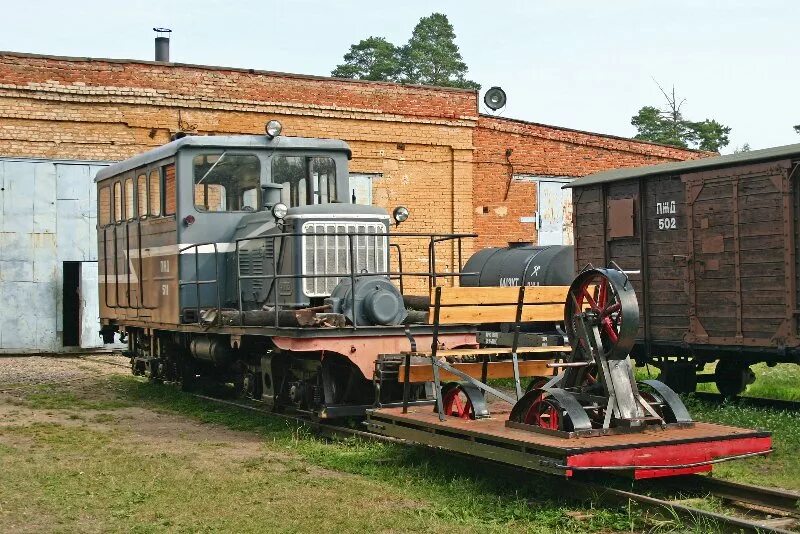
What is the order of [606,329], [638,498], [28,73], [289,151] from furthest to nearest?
1. [28,73]
2. [289,151]
3. [606,329]
4. [638,498]

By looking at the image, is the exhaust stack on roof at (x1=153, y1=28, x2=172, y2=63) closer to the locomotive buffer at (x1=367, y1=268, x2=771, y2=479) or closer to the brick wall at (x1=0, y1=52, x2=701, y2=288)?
the brick wall at (x1=0, y1=52, x2=701, y2=288)

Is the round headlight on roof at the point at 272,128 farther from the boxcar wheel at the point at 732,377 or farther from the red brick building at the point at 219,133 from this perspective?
the red brick building at the point at 219,133

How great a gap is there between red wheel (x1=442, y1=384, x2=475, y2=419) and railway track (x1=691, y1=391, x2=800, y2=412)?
15.2ft

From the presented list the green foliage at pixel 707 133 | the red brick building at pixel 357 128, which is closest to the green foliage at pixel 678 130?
the green foliage at pixel 707 133

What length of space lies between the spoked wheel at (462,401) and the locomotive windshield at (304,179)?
4444mm

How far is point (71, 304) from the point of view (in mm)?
21656

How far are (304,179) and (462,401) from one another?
4.76 meters

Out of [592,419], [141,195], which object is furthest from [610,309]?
[141,195]

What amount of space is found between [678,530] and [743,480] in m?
1.83

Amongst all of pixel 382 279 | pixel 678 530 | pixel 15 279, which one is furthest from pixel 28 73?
pixel 678 530

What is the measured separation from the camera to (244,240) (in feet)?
38.2

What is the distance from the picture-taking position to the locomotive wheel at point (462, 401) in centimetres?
823

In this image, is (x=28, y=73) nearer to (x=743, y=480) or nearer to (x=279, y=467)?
(x=279, y=467)

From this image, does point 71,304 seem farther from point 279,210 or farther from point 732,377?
point 732,377
